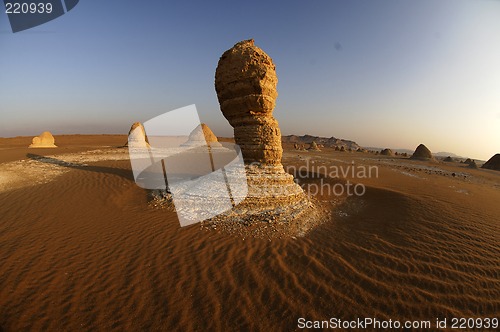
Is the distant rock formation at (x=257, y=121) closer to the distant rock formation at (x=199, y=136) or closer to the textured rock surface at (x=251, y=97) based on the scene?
the textured rock surface at (x=251, y=97)

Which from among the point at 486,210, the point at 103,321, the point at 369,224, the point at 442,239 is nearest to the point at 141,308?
the point at 103,321

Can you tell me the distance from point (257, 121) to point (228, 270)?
678 centimetres

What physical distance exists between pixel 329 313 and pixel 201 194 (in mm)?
6548

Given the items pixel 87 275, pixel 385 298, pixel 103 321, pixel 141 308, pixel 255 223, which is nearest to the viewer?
pixel 103 321

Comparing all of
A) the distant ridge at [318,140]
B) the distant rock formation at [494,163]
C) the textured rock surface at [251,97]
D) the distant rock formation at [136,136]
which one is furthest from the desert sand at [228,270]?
the distant ridge at [318,140]

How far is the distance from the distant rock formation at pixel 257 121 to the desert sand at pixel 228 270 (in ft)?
6.14

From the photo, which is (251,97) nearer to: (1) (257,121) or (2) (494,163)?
(1) (257,121)

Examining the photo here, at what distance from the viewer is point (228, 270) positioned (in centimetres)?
557

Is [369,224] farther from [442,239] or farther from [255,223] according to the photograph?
[255,223]

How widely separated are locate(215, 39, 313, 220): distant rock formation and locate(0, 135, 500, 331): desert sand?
6.14 ft

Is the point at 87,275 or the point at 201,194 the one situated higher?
the point at 201,194

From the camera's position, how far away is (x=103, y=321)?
13.4 feet

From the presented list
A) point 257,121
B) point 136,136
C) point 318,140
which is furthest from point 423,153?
point 318,140

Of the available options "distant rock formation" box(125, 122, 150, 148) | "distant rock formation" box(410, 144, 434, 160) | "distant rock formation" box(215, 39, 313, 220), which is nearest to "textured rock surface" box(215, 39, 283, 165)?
"distant rock formation" box(215, 39, 313, 220)
